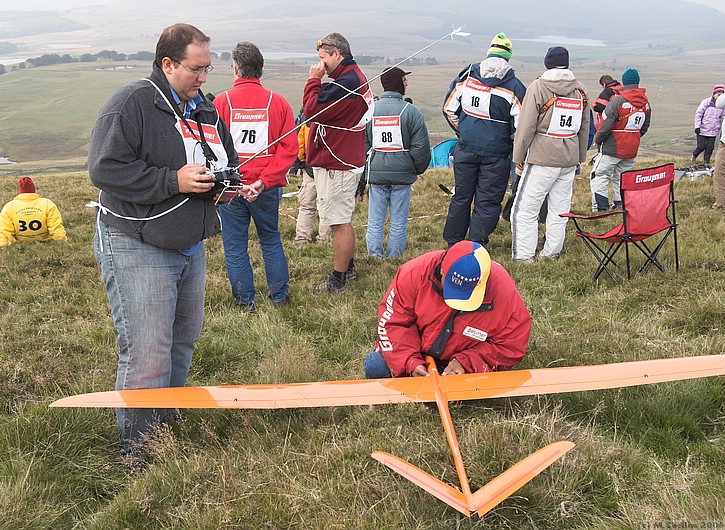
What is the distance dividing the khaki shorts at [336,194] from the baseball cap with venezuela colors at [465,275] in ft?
8.79

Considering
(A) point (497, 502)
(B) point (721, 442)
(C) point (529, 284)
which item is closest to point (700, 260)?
(C) point (529, 284)

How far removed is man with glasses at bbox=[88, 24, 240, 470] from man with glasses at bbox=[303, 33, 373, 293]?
2411 millimetres

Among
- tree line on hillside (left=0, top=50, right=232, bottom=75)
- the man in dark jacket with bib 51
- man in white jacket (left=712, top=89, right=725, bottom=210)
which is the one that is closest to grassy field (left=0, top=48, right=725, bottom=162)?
tree line on hillside (left=0, top=50, right=232, bottom=75)

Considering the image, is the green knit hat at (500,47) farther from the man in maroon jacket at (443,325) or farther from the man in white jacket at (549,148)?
the man in maroon jacket at (443,325)

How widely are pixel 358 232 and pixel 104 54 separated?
6972 inches

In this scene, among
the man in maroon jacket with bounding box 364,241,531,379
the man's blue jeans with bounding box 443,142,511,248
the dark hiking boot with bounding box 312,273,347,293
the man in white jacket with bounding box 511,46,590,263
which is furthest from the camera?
the man's blue jeans with bounding box 443,142,511,248

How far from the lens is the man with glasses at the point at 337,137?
5.50 metres

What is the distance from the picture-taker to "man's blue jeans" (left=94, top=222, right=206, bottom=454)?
302 cm

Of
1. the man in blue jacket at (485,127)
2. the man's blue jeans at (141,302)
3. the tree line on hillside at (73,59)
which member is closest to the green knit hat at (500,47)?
the man in blue jacket at (485,127)

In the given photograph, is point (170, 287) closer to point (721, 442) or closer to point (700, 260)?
point (721, 442)

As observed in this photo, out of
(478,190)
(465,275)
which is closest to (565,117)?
(478,190)

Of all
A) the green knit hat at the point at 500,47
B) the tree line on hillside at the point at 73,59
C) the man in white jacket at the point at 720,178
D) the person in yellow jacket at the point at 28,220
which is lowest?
the person in yellow jacket at the point at 28,220

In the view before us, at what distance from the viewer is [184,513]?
8.86ft

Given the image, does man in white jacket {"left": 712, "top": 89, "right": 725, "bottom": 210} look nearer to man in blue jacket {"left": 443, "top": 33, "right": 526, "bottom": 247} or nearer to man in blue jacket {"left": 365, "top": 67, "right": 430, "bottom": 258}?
man in blue jacket {"left": 443, "top": 33, "right": 526, "bottom": 247}
